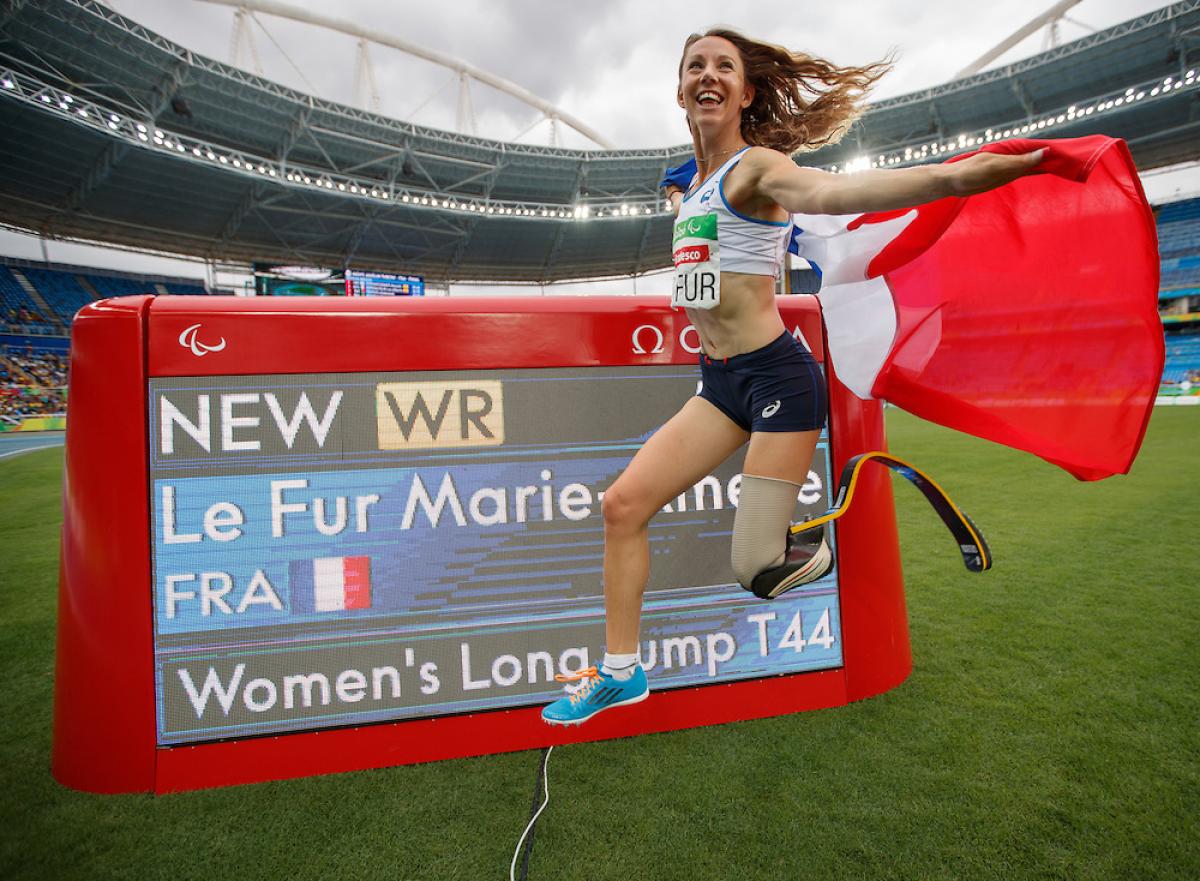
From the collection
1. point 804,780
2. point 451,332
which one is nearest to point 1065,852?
point 804,780

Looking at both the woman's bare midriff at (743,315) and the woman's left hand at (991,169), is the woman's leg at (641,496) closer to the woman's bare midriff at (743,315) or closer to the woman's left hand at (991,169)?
the woman's bare midriff at (743,315)

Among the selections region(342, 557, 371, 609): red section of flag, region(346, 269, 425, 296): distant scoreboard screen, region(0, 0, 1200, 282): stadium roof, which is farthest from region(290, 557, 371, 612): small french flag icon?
region(0, 0, 1200, 282): stadium roof

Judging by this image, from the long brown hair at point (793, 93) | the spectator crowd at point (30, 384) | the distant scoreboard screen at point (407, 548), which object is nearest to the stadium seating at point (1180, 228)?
the long brown hair at point (793, 93)

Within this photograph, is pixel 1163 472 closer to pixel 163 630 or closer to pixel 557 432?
pixel 557 432

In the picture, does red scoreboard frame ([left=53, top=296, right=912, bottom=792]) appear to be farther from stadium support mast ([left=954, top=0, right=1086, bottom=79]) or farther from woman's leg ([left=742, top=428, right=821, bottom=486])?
stadium support mast ([left=954, top=0, right=1086, bottom=79])

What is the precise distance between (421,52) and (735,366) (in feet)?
122

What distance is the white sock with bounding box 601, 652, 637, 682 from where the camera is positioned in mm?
1629

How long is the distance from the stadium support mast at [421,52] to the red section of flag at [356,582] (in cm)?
2617

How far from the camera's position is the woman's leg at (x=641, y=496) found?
5.33 feet

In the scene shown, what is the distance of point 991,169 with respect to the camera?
1.11m

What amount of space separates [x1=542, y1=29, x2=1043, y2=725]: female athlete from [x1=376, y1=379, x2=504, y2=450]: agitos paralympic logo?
1.58ft

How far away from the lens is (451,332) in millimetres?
1858

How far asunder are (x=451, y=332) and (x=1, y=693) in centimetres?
221

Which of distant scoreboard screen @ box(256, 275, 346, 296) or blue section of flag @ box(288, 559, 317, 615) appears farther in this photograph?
distant scoreboard screen @ box(256, 275, 346, 296)
